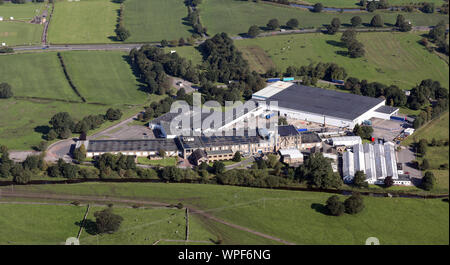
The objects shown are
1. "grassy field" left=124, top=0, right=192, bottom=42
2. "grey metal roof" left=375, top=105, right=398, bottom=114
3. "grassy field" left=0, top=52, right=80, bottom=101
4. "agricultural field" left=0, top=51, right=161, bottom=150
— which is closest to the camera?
"agricultural field" left=0, top=51, right=161, bottom=150

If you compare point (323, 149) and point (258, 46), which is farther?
point (258, 46)

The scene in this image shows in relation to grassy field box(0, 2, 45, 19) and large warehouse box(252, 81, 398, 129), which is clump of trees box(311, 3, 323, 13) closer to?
large warehouse box(252, 81, 398, 129)

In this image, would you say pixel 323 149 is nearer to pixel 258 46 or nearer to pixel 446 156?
pixel 446 156

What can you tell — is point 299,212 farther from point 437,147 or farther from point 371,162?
point 437,147

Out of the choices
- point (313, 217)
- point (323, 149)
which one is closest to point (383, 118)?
point (323, 149)

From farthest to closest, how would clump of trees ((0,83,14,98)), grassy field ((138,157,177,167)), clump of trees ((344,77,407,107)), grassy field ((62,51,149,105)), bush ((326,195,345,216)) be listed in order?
grassy field ((62,51,149,105))
clump of trees ((0,83,14,98))
clump of trees ((344,77,407,107))
grassy field ((138,157,177,167))
bush ((326,195,345,216))

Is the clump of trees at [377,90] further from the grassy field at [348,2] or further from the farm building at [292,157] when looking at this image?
the grassy field at [348,2]

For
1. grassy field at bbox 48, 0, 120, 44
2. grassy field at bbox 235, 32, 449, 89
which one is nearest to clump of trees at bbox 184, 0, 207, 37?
grassy field at bbox 235, 32, 449, 89
